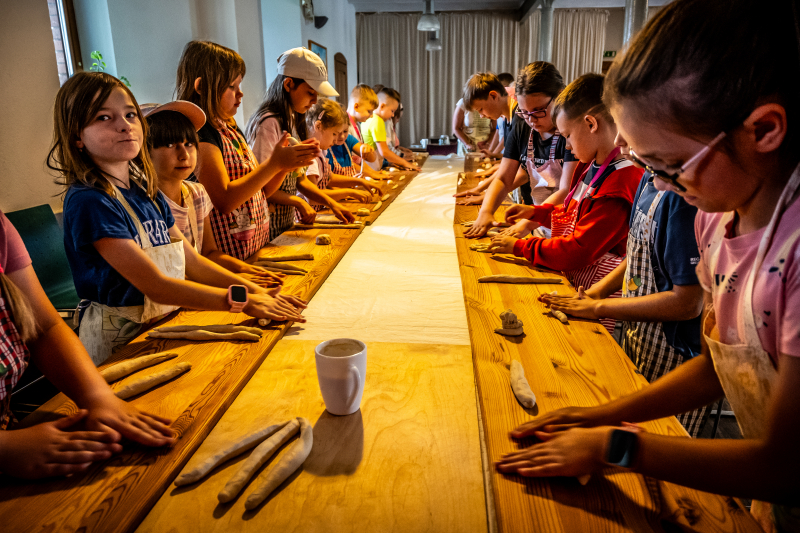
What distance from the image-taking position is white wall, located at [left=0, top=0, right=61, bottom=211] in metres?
3.18

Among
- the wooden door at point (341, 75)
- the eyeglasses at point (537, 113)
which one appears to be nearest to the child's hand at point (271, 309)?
the eyeglasses at point (537, 113)

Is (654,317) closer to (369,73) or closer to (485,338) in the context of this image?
(485,338)

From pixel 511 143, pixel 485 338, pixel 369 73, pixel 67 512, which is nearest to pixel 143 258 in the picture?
pixel 67 512

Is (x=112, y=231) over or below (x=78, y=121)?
below

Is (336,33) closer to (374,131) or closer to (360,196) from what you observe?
(374,131)

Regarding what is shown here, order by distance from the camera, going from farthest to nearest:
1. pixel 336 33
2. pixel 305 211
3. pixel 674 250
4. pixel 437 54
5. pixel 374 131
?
pixel 437 54 < pixel 336 33 < pixel 374 131 < pixel 305 211 < pixel 674 250

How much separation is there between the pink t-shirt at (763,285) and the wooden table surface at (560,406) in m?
0.24

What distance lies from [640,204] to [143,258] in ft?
4.67

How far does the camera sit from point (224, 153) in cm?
219

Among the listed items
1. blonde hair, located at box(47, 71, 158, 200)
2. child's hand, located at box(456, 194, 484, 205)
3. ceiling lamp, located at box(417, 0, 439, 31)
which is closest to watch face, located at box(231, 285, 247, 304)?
blonde hair, located at box(47, 71, 158, 200)

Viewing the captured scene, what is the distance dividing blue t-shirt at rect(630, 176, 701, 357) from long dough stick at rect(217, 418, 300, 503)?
99 cm

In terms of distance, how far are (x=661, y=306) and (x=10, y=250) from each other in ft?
4.98

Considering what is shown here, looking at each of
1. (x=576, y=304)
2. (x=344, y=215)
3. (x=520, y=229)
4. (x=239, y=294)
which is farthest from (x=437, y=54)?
(x=239, y=294)

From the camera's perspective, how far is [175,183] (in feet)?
6.07
